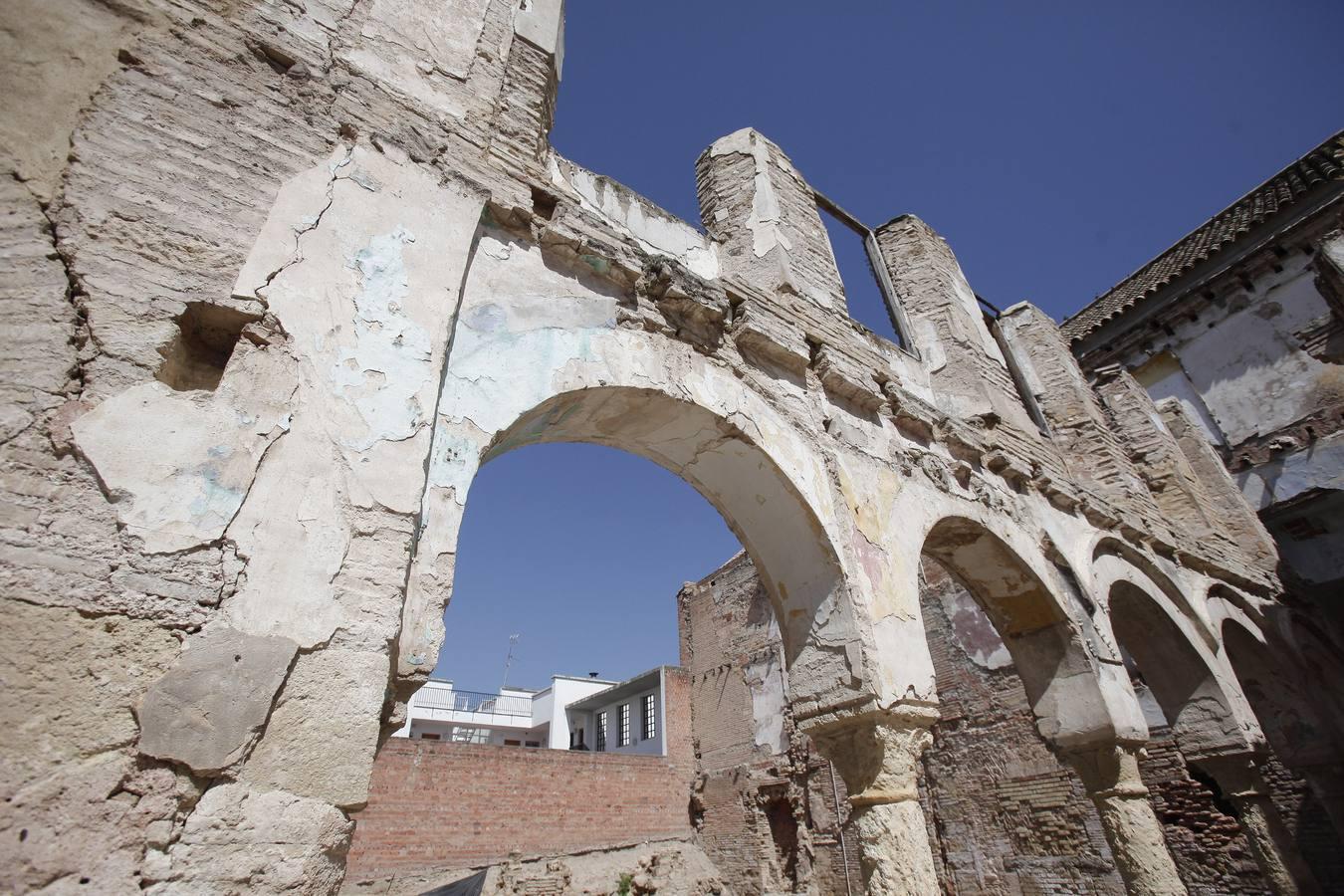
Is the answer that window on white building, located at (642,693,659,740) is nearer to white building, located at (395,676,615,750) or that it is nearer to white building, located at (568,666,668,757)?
white building, located at (568,666,668,757)

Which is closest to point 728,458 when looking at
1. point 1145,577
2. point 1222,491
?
point 1145,577

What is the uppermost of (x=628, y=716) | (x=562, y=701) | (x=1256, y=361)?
(x=1256, y=361)

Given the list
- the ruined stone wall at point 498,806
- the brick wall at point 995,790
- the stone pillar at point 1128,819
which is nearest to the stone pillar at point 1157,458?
the brick wall at point 995,790

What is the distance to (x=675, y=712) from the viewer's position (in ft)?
61.0

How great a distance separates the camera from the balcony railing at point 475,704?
25969mm

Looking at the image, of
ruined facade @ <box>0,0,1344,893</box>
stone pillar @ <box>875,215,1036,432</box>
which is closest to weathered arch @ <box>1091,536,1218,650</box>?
ruined facade @ <box>0,0,1344,893</box>

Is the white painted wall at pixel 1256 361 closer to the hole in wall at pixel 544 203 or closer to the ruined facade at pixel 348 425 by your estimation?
the ruined facade at pixel 348 425

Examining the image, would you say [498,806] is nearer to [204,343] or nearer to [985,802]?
[985,802]

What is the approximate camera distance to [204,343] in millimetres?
2045

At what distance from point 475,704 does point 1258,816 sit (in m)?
25.5

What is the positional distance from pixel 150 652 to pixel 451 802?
448 inches

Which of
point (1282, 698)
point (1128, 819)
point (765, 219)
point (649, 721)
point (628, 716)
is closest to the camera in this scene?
point (1128, 819)

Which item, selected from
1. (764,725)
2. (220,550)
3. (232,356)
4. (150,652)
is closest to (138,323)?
(232,356)

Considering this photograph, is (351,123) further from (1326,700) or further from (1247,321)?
(1247,321)
